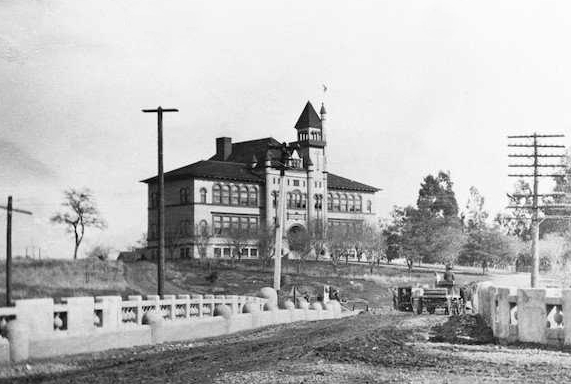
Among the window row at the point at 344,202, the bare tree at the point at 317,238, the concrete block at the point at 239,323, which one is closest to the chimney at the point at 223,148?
the window row at the point at 344,202

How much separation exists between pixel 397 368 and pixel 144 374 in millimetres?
4619

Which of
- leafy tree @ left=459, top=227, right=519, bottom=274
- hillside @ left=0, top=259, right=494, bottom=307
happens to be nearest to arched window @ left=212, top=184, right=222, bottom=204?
hillside @ left=0, top=259, right=494, bottom=307

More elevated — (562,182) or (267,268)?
(562,182)

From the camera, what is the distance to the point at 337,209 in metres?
129

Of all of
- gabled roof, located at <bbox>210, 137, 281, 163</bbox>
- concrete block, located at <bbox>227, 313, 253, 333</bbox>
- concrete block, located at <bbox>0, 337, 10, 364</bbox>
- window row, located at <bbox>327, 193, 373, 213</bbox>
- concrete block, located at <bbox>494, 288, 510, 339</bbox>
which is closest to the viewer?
concrete block, located at <bbox>0, 337, 10, 364</bbox>

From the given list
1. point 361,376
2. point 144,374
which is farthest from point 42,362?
point 361,376

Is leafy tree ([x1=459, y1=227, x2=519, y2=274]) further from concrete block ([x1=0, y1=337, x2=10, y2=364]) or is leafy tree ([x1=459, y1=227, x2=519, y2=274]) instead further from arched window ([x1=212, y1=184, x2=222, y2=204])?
concrete block ([x1=0, y1=337, x2=10, y2=364])

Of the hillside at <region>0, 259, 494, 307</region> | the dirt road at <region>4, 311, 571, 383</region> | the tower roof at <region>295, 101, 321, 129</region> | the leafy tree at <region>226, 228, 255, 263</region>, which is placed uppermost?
the tower roof at <region>295, 101, 321, 129</region>

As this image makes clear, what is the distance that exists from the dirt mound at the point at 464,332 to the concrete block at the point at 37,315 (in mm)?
9342

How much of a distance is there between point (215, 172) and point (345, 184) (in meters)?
22.0

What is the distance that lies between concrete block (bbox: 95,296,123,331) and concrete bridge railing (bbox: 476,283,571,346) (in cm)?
982

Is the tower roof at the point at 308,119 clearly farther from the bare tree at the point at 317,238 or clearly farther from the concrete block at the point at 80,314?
the concrete block at the point at 80,314

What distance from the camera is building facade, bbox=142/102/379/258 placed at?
112562 mm

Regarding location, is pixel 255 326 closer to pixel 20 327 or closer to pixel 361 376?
pixel 20 327
